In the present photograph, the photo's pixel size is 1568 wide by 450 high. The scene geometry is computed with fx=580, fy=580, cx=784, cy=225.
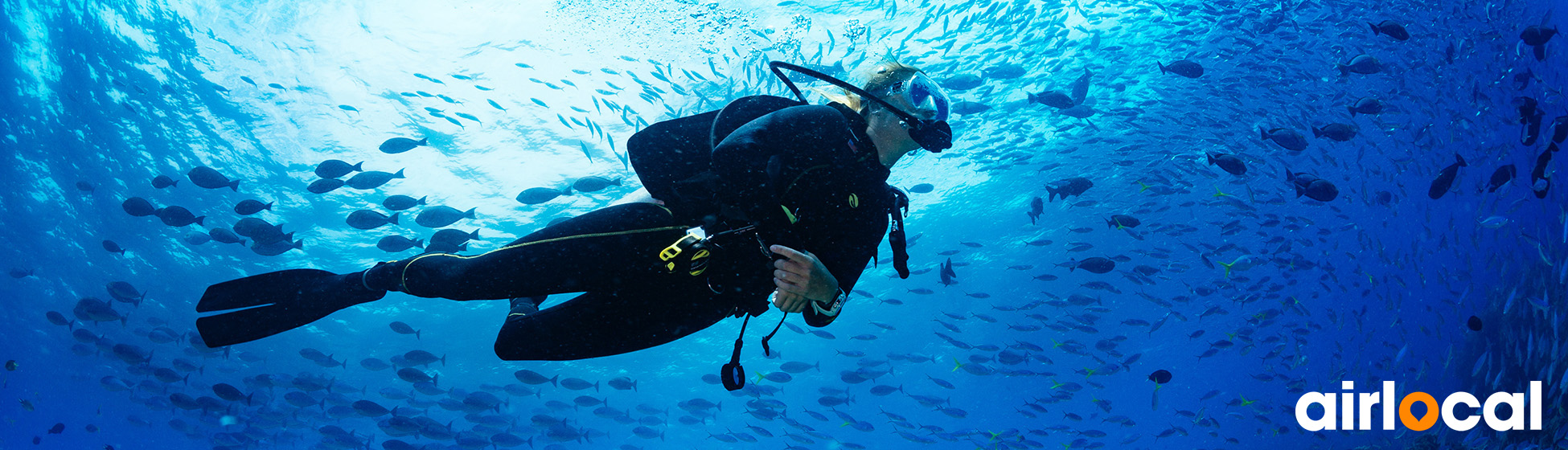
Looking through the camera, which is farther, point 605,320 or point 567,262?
point 605,320

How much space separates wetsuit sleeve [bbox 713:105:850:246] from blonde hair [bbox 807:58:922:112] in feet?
1.55

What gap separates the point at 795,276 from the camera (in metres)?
1.94

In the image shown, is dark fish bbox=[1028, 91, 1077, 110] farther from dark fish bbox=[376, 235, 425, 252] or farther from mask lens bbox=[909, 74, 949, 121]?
dark fish bbox=[376, 235, 425, 252]

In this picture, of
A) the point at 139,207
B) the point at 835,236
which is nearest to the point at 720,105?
the point at 139,207

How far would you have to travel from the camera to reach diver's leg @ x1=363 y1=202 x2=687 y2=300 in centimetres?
230

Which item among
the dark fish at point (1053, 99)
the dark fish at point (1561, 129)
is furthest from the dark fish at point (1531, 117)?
the dark fish at point (1053, 99)

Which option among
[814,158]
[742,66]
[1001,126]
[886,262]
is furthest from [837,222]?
[886,262]

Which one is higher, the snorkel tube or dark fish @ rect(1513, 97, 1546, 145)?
dark fish @ rect(1513, 97, 1546, 145)

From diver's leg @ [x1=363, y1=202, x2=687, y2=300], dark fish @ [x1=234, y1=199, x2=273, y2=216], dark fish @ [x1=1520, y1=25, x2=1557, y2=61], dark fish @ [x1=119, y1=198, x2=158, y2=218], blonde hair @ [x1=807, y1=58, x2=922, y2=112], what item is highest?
dark fish @ [x1=1520, y1=25, x2=1557, y2=61]

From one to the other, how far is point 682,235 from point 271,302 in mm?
1875

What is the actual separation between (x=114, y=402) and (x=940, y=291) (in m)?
52.1

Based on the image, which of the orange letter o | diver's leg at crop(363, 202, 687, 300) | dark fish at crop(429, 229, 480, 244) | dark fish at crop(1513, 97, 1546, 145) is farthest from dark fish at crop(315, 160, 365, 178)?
the orange letter o

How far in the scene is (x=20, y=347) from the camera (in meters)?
31.2

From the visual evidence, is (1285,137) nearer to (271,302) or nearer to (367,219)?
(271,302)
